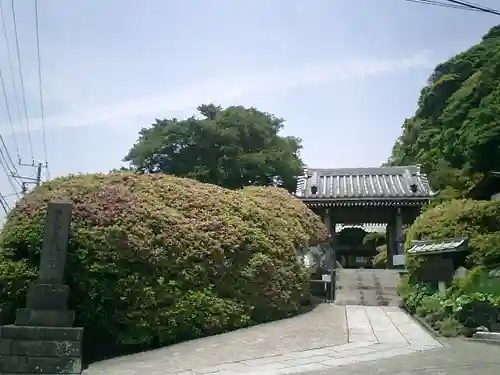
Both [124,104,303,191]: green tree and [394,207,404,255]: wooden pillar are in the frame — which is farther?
[124,104,303,191]: green tree

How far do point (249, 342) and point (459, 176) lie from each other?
18310 mm

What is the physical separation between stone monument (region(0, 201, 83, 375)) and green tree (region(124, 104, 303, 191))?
2301 cm

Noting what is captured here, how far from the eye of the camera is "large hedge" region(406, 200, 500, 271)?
12195 mm

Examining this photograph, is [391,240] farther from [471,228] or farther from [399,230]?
[471,228]

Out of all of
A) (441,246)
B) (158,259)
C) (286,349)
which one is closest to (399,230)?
(441,246)

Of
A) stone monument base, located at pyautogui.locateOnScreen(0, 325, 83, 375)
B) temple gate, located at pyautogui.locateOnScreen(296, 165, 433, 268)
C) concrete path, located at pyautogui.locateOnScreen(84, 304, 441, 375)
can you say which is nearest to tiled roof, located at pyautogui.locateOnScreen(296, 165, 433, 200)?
temple gate, located at pyautogui.locateOnScreen(296, 165, 433, 268)

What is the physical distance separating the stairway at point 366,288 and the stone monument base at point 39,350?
8.52m

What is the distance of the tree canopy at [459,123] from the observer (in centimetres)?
2248

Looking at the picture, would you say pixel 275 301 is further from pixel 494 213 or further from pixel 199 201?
pixel 494 213

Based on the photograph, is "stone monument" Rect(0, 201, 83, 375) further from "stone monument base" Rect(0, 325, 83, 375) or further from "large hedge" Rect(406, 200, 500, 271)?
"large hedge" Rect(406, 200, 500, 271)

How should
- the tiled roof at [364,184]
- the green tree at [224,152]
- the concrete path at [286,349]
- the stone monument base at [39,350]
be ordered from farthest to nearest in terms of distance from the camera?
1. the green tree at [224,152]
2. the tiled roof at [364,184]
3. the stone monument base at [39,350]
4. the concrete path at [286,349]

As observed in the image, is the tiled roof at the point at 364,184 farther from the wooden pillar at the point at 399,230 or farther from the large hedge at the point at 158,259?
the large hedge at the point at 158,259

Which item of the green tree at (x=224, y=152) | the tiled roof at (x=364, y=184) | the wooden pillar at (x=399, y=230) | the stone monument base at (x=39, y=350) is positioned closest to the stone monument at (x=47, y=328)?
the stone monument base at (x=39, y=350)

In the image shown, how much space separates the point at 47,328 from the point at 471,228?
427 inches
